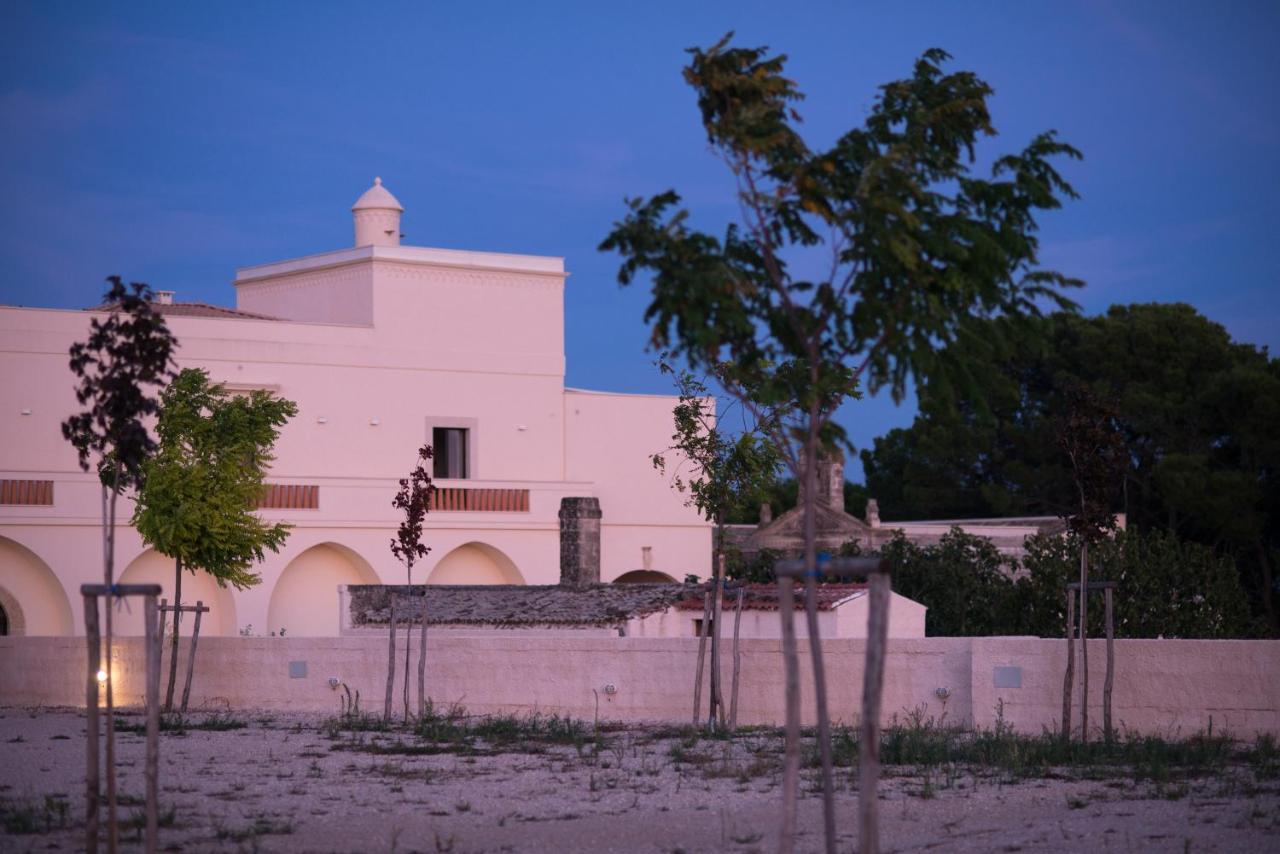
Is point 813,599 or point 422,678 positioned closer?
→ point 813,599

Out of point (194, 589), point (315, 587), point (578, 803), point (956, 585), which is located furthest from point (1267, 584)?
point (578, 803)

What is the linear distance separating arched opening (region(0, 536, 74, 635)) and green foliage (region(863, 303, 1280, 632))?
22.3 meters

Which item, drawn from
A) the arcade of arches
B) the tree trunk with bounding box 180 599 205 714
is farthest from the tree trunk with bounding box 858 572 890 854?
the arcade of arches

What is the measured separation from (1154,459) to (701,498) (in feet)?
→ 112

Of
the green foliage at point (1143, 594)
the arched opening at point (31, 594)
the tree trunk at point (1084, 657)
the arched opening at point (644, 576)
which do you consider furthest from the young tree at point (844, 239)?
the arched opening at point (644, 576)

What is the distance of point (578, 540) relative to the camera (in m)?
40.9

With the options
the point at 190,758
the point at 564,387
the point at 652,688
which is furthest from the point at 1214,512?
the point at 190,758

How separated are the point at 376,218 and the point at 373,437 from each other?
18.7 ft

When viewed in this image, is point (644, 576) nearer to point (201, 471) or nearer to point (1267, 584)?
point (1267, 584)

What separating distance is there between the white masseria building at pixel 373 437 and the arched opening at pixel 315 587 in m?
0.04

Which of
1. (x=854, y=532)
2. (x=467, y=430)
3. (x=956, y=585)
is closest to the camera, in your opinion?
(x=956, y=585)

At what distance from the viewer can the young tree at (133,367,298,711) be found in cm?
2388

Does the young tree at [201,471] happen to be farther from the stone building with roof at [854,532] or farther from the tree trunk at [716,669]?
the stone building with roof at [854,532]

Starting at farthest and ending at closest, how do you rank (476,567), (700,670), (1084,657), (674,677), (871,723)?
(476,567) < (674,677) < (700,670) < (1084,657) < (871,723)
